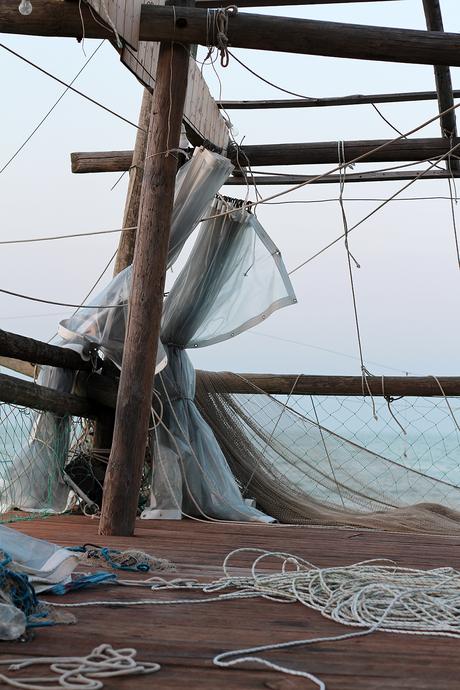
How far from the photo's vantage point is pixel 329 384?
18.0 feet

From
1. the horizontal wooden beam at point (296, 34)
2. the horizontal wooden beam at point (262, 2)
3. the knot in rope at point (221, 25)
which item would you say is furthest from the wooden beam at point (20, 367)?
the horizontal wooden beam at point (262, 2)

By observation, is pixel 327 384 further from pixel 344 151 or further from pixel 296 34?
pixel 296 34

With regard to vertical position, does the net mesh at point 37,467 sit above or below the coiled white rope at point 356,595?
above

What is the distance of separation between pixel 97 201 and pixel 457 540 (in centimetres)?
1160

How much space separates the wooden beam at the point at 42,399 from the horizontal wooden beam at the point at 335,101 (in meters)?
2.14

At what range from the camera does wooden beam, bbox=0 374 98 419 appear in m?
4.15

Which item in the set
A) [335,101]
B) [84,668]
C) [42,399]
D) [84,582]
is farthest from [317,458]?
[84,668]

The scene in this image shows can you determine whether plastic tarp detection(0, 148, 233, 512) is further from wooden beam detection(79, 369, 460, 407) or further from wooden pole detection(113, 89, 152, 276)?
wooden beam detection(79, 369, 460, 407)

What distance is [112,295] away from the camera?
4.91 m

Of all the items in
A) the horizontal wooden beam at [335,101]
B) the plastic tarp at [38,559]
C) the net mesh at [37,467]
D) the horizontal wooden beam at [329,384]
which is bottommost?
the plastic tarp at [38,559]

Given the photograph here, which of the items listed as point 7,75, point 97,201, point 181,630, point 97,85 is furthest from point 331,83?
point 181,630

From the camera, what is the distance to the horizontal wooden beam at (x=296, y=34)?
373 cm

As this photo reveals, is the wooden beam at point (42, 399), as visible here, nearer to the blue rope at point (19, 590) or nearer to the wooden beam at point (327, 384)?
the wooden beam at point (327, 384)

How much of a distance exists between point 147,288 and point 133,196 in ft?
5.63
